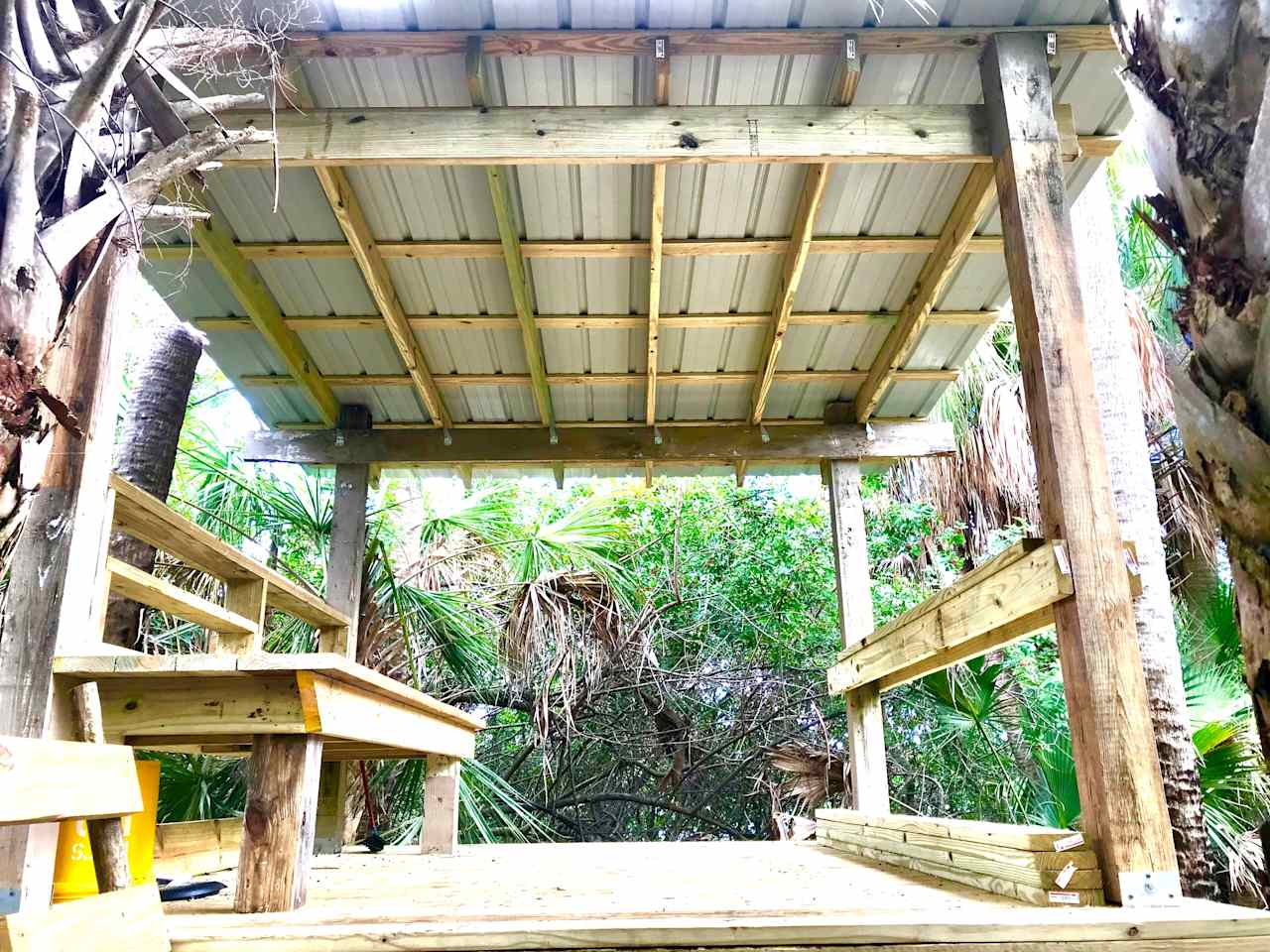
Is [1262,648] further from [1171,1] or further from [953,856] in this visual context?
[953,856]

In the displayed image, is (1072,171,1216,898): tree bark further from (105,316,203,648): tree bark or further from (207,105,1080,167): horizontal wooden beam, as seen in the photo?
(105,316,203,648): tree bark

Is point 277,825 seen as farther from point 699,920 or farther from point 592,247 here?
point 592,247

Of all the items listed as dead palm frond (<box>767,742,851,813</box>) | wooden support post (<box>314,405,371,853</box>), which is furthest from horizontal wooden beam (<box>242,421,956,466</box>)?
dead palm frond (<box>767,742,851,813</box>)

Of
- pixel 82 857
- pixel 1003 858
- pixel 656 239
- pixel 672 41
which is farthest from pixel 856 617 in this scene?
pixel 82 857

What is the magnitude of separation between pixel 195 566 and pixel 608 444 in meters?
3.00

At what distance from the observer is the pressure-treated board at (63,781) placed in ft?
4.59

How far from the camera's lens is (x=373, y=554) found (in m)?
6.18

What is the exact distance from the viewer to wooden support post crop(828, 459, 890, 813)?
17.0 feet

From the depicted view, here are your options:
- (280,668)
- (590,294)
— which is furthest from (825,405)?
(280,668)

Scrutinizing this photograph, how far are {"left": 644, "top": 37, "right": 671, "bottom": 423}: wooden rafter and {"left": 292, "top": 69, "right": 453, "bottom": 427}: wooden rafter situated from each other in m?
1.27

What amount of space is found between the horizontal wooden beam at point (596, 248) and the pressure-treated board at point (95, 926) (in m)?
3.16

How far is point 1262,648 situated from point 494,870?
309cm

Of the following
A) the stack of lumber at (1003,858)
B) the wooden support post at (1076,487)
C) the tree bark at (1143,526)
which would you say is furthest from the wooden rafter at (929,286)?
the stack of lumber at (1003,858)

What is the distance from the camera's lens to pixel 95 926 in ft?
5.01
